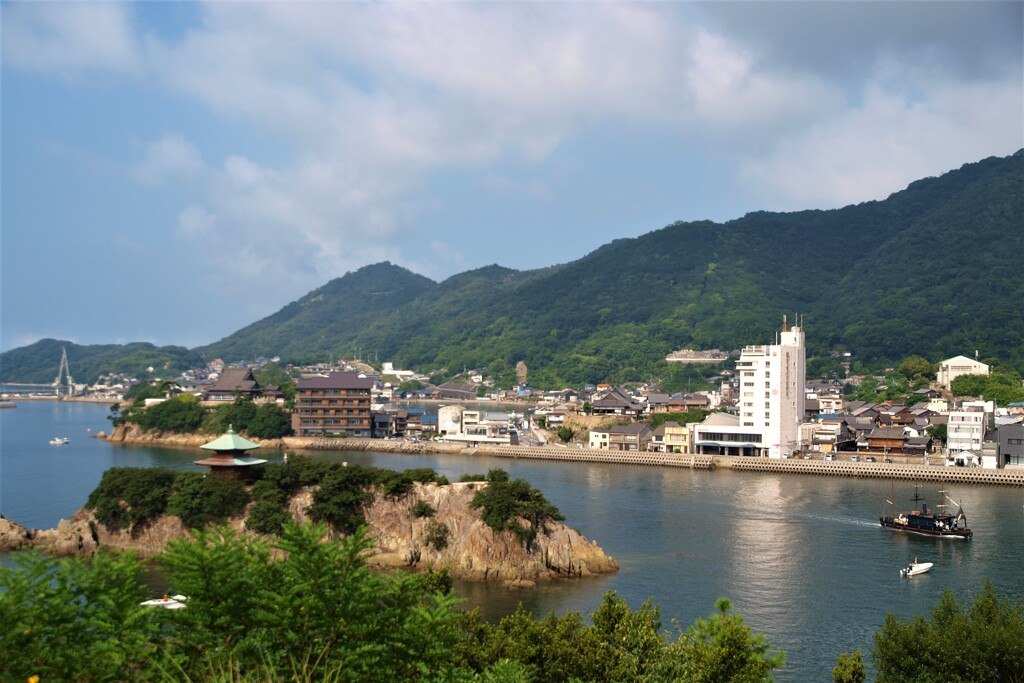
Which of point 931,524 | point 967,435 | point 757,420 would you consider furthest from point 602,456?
point 931,524

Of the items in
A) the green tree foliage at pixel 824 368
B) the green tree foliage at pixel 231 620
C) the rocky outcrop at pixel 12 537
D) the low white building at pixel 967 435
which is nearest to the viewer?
the green tree foliage at pixel 231 620

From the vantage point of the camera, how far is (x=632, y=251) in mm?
135625

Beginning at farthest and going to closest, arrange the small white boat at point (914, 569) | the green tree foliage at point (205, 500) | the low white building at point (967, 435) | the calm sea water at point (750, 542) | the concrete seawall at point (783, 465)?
the low white building at point (967, 435) < the concrete seawall at point (783, 465) < the green tree foliage at point (205, 500) < the small white boat at point (914, 569) < the calm sea water at point (750, 542)

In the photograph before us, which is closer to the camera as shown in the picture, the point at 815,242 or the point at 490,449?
the point at 490,449

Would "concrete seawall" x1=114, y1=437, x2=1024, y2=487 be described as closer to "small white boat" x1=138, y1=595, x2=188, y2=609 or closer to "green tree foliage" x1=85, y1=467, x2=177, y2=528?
"green tree foliage" x1=85, y1=467, x2=177, y2=528

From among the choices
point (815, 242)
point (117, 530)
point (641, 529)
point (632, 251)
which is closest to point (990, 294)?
point (815, 242)

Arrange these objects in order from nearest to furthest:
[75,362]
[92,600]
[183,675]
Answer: [183,675], [92,600], [75,362]

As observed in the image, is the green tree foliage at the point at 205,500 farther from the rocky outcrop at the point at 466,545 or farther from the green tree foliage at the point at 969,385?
the green tree foliage at the point at 969,385

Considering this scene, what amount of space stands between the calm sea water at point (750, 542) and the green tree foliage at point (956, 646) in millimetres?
2594

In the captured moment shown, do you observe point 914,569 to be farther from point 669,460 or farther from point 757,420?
point 757,420

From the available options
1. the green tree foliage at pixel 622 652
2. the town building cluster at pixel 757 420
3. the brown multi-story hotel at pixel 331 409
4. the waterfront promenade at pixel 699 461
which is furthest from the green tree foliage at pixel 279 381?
the green tree foliage at pixel 622 652

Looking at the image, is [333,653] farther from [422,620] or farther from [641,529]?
[641,529]

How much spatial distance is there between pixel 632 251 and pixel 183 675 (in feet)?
430

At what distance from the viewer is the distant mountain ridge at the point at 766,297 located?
85562mm
